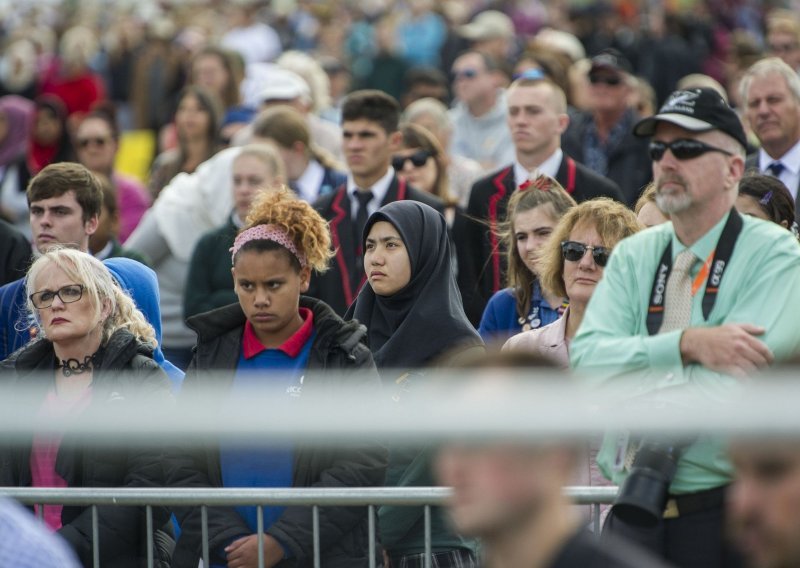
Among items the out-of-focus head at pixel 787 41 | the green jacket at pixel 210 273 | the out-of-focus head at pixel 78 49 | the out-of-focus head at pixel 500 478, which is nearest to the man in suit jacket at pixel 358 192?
the green jacket at pixel 210 273

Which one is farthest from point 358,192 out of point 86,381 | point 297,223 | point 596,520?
point 596,520

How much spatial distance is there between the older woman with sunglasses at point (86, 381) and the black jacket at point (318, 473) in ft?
0.49

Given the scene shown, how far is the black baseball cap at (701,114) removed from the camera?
196 inches

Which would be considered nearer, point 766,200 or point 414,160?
point 766,200

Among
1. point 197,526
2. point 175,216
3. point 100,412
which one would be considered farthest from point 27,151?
point 100,412

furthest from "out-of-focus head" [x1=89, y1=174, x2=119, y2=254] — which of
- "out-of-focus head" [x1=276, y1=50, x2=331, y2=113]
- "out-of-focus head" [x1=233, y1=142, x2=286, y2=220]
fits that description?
"out-of-focus head" [x1=276, y1=50, x2=331, y2=113]

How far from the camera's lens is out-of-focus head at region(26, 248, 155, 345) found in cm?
611

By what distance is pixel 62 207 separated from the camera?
7688mm

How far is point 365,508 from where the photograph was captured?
18.2 feet

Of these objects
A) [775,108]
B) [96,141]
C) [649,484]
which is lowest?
[649,484]

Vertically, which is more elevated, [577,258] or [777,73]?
[777,73]

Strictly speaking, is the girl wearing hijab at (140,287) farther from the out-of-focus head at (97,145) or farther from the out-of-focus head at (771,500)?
the out-of-focus head at (97,145)

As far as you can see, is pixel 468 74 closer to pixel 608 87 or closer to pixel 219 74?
pixel 608 87

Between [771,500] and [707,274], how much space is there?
1995 mm
